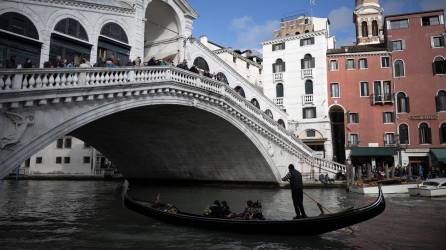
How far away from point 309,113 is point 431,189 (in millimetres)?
11161

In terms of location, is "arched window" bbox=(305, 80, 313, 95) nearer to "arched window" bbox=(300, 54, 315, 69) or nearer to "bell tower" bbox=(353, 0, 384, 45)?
"arched window" bbox=(300, 54, 315, 69)

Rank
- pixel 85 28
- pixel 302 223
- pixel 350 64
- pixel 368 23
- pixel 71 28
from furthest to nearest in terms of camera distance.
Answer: pixel 368 23, pixel 350 64, pixel 85 28, pixel 71 28, pixel 302 223

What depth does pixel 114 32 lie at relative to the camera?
1449 cm

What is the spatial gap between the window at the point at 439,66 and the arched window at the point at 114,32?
18.7 meters

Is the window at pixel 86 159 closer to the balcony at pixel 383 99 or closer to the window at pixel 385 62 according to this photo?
the balcony at pixel 383 99

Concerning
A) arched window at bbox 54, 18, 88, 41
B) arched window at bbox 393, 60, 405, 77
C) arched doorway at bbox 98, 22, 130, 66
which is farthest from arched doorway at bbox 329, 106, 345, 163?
arched window at bbox 54, 18, 88, 41

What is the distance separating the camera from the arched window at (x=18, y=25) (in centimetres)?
1088

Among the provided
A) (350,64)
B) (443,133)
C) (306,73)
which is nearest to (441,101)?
(443,133)

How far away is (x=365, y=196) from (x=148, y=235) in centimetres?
1026

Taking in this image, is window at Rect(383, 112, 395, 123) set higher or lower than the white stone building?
lower

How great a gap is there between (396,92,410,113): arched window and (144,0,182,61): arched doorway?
14.5 metres

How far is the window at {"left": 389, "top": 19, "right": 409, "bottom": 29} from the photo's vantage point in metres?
24.3

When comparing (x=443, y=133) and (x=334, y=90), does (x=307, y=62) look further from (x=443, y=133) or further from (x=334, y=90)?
(x=443, y=133)

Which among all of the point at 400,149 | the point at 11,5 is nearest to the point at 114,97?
the point at 11,5
